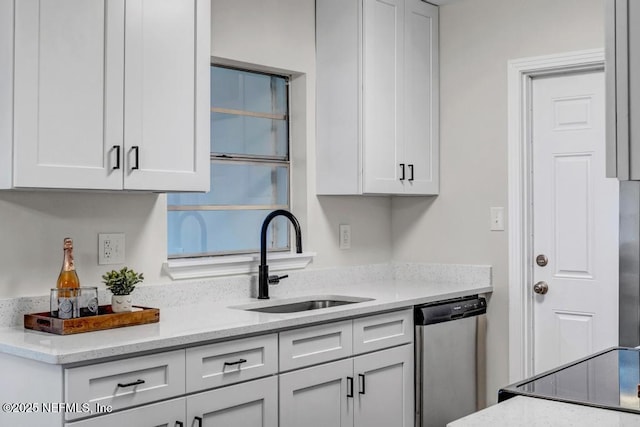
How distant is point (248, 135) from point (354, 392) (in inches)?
51.4

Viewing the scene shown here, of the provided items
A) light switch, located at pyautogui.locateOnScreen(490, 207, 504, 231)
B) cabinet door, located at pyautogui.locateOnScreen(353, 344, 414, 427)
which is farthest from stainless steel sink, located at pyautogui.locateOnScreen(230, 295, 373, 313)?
light switch, located at pyautogui.locateOnScreen(490, 207, 504, 231)

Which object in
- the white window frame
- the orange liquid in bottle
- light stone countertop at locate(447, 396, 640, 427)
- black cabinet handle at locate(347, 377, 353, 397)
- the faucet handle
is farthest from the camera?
the faucet handle

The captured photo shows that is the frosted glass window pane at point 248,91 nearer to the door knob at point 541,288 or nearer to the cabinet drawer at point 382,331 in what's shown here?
the cabinet drawer at point 382,331

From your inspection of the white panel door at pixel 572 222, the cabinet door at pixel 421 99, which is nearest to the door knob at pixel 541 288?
the white panel door at pixel 572 222

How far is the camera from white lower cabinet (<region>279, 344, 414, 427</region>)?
268cm

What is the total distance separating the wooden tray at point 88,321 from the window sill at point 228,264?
48cm

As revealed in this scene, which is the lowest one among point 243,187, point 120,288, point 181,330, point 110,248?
point 181,330

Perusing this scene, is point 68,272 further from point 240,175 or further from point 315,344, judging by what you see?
point 240,175

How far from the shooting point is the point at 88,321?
7.55 feet

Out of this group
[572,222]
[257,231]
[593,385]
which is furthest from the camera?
[572,222]

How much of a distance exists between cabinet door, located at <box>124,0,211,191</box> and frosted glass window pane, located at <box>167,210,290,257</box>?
47 cm

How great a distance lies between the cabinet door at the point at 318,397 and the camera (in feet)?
8.65

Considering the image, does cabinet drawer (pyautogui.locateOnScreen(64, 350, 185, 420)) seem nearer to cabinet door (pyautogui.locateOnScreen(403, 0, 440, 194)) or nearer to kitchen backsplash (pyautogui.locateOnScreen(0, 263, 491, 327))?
kitchen backsplash (pyautogui.locateOnScreen(0, 263, 491, 327))

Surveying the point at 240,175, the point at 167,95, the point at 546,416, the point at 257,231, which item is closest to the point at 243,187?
the point at 240,175
